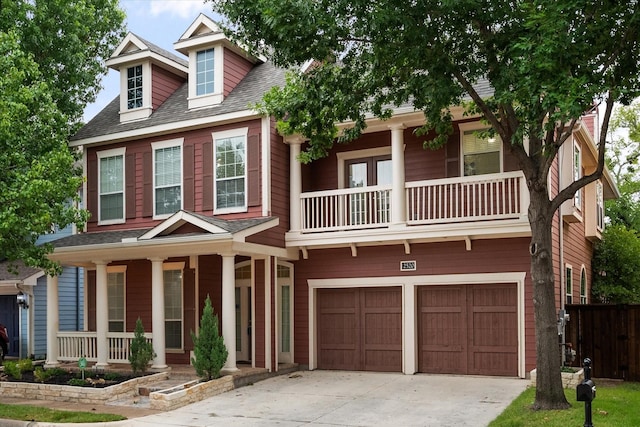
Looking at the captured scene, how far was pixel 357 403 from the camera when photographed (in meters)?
12.3

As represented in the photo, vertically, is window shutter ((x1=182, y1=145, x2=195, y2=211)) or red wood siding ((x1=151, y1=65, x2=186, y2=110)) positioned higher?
red wood siding ((x1=151, y1=65, x2=186, y2=110))

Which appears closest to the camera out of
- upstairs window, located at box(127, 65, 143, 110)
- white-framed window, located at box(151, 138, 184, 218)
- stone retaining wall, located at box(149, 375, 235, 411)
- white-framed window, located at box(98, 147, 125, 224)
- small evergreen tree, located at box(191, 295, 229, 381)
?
stone retaining wall, located at box(149, 375, 235, 411)

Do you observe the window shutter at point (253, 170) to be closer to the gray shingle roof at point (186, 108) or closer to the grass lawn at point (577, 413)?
the gray shingle roof at point (186, 108)

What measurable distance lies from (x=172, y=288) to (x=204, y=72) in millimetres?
5595

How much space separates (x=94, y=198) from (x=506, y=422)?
12606 millimetres

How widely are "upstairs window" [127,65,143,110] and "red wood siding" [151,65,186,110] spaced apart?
396 millimetres

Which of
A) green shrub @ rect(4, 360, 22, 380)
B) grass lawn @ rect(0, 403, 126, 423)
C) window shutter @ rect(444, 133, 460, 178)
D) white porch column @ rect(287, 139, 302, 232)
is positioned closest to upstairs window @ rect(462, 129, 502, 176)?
window shutter @ rect(444, 133, 460, 178)

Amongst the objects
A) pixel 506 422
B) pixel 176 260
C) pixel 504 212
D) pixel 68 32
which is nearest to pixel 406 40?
pixel 504 212

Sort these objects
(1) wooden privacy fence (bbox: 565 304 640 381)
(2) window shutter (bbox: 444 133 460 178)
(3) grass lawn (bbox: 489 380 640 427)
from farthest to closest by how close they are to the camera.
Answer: (2) window shutter (bbox: 444 133 460 178) < (1) wooden privacy fence (bbox: 565 304 640 381) < (3) grass lawn (bbox: 489 380 640 427)

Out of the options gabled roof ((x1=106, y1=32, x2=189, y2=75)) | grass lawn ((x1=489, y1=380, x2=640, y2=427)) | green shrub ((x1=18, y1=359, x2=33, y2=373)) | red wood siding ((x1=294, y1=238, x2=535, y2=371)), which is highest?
gabled roof ((x1=106, y1=32, x2=189, y2=75))

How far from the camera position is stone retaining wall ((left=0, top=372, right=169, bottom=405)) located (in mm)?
13398

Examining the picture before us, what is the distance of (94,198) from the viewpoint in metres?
18.4

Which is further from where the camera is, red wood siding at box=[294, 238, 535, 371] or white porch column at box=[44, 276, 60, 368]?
white porch column at box=[44, 276, 60, 368]

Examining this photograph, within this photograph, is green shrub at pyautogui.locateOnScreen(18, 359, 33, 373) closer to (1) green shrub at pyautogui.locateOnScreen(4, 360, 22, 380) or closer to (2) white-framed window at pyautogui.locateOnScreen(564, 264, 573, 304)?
(1) green shrub at pyautogui.locateOnScreen(4, 360, 22, 380)
